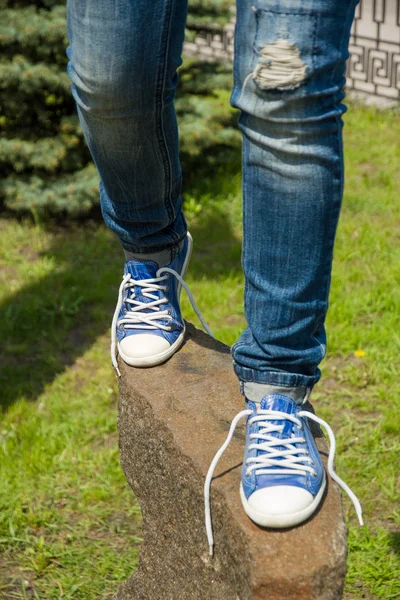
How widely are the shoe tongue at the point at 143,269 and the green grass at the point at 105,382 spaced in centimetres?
102

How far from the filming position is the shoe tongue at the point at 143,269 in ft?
7.43

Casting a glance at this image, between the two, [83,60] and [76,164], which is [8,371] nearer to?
[76,164]

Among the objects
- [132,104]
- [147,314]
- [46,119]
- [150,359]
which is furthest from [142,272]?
[46,119]

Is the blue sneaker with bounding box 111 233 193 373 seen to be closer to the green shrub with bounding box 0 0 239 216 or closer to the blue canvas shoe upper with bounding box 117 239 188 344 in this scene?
the blue canvas shoe upper with bounding box 117 239 188 344

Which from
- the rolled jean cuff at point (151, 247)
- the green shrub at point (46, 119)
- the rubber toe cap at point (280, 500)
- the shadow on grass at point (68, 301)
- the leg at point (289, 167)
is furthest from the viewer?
the green shrub at point (46, 119)

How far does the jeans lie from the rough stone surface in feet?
0.92

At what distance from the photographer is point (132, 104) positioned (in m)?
1.90

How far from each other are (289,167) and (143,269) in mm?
785

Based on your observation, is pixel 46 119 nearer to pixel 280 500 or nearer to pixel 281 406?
pixel 281 406

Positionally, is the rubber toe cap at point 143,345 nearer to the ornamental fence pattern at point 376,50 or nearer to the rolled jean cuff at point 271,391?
the rolled jean cuff at point 271,391

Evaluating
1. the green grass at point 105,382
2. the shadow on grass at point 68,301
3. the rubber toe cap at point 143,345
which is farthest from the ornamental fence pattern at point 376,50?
the rubber toe cap at point 143,345

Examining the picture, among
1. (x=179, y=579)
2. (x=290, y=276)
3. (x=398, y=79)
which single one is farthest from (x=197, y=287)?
(x=398, y=79)

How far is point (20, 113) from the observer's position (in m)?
4.80

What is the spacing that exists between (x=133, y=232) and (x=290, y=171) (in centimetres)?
74
